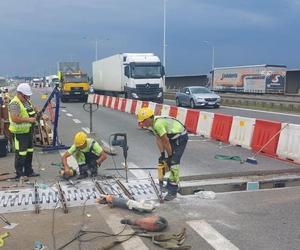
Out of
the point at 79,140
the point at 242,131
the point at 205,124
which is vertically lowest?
the point at 205,124

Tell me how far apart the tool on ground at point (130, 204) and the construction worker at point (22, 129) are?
276cm

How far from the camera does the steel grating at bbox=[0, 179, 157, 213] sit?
7.32 meters

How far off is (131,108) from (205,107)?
800 cm

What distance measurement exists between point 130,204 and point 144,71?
27202mm

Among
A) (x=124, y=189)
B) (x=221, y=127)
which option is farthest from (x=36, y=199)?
(x=221, y=127)

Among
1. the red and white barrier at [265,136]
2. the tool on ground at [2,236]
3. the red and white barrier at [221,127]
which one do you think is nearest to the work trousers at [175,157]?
the tool on ground at [2,236]

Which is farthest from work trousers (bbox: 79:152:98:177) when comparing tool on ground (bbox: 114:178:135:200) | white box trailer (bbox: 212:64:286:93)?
white box trailer (bbox: 212:64:286:93)

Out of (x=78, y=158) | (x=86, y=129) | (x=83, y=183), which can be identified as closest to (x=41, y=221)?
(x=83, y=183)

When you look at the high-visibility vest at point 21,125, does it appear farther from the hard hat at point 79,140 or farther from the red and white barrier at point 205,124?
the red and white barrier at point 205,124

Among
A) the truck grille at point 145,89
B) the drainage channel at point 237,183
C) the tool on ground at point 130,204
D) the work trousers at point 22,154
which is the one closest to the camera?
the tool on ground at point 130,204

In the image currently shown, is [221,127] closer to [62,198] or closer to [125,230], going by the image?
[62,198]

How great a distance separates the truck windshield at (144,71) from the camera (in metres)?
33.7

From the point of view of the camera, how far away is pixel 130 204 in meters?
6.92

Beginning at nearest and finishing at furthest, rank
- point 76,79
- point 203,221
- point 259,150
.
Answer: point 203,221 → point 259,150 → point 76,79
